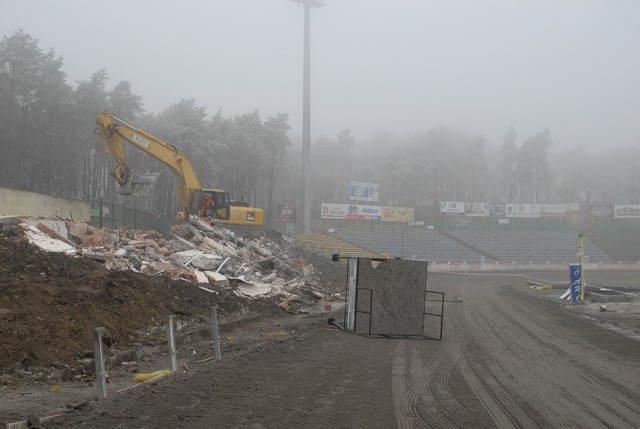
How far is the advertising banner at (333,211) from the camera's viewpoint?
3307 inches

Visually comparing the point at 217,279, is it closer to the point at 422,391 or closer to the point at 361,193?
the point at 422,391

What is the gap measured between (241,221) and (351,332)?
79.4ft

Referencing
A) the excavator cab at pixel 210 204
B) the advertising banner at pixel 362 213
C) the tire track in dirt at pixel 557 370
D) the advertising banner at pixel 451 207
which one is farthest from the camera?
the advertising banner at pixel 451 207

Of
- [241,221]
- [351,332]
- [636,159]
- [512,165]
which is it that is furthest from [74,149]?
[636,159]

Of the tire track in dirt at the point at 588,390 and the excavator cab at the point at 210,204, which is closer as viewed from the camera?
the tire track in dirt at the point at 588,390

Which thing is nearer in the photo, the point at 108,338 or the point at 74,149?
the point at 108,338

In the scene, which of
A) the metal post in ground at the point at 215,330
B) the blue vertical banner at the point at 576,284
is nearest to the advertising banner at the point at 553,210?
the blue vertical banner at the point at 576,284

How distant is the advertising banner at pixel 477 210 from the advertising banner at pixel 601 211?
15138mm

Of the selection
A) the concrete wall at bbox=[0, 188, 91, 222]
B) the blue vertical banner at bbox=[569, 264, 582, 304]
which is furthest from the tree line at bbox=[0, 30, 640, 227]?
the blue vertical banner at bbox=[569, 264, 582, 304]

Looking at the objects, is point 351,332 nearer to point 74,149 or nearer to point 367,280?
point 367,280

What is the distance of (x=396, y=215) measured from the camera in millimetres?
89562

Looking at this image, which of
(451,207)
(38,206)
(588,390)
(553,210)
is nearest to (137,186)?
(38,206)

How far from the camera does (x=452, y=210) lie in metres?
95.8

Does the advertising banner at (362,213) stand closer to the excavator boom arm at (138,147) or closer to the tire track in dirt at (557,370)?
the excavator boom arm at (138,147)
